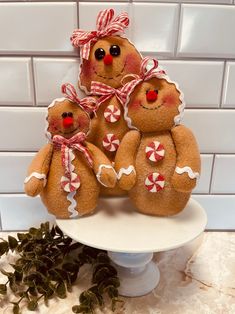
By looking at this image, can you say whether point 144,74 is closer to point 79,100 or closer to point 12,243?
point 79,100

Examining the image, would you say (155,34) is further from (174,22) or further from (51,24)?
(51,24)

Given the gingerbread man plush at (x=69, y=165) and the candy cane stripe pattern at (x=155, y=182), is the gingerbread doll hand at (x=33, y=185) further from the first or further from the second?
the candy cane stripe pattern at (x=155, y=182)

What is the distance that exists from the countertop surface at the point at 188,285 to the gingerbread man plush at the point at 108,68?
224mm

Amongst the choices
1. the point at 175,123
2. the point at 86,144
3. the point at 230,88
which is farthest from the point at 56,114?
the point at 230,88

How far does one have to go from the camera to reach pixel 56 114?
17.9 inches

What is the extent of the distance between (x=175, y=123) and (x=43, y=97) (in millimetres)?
231

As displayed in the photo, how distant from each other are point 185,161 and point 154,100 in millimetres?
92

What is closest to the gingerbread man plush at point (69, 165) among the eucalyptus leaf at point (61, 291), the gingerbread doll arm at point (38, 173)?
the gingerbread doll arm at point (38, 173)

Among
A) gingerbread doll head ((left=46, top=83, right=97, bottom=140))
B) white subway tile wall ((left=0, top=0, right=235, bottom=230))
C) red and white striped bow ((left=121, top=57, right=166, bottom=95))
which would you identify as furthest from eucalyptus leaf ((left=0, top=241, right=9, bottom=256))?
red and white striped bow ((left=121, top=57, right=166, bottom=95))

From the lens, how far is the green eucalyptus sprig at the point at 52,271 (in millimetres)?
480

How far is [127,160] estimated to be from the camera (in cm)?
47

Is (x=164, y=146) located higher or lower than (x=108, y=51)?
lower

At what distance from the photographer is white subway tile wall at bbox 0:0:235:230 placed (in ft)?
1.72

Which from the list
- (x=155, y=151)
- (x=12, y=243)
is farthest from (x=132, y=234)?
(x=12, y=243)
